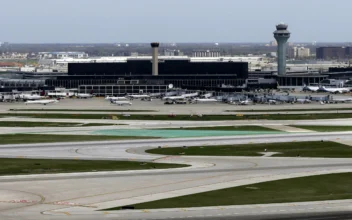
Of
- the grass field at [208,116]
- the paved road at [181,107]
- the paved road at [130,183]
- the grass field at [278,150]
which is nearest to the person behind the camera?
the paved road at [130,183]

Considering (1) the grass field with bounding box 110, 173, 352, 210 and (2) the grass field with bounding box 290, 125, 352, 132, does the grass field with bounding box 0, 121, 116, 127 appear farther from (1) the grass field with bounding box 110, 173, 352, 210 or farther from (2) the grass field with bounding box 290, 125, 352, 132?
(1) the grass field with bounding box 110, 173, 352, 210

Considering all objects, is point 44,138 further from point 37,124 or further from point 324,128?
point 324,128

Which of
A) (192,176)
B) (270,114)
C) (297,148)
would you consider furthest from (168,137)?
(270,114)

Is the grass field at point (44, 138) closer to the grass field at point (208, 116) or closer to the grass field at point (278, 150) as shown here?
the grass field at point (278, 150)

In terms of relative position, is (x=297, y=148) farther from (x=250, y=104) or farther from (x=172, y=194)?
(x=250, y=104)

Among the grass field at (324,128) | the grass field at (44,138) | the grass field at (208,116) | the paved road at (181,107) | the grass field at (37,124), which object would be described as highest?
the grass field at (44,138)

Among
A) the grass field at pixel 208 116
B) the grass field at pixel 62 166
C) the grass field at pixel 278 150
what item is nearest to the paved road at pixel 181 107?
the grass field at pixel 208 116

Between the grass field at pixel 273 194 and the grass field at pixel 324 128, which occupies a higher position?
the grass field at pixel 273 194
